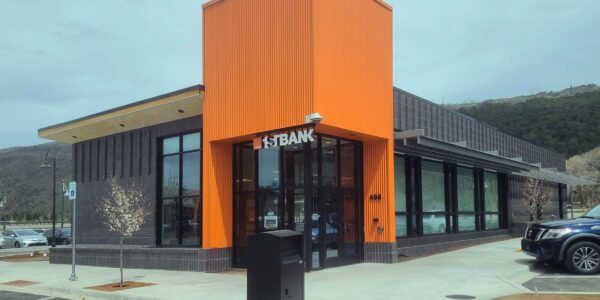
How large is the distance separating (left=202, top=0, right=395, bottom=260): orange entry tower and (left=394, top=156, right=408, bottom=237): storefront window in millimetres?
1619

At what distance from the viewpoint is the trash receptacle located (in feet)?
25.4

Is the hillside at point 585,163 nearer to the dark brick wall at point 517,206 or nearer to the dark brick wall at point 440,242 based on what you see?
the dark brick wall at point 517,206

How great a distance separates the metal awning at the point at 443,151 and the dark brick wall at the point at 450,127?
0.89m

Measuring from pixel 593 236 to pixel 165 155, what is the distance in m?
13.9

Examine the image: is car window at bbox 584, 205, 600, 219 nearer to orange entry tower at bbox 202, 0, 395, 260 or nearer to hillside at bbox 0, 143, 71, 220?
orange entry tower at bbox 202, 0, 395, 260

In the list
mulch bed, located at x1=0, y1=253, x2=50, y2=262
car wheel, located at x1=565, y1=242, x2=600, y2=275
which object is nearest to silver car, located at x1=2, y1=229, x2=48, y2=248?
mulch bed, located at x1=0, y1=253, x2=50, y2=262

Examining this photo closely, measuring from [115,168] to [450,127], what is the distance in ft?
44.7

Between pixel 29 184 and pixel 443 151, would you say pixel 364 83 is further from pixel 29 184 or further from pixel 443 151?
pixel 29 184

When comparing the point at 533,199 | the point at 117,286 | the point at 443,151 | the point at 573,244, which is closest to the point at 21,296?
the point at 117,286

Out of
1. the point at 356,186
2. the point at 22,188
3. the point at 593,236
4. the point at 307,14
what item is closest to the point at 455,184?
the point at 356,186

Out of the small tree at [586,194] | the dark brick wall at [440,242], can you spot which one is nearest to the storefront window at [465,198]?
the dark brick wall at [440,242]

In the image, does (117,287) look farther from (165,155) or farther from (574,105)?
(574,105)

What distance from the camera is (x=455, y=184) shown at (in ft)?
70.3

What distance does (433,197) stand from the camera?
20.1 meters
